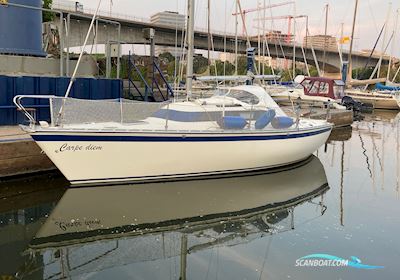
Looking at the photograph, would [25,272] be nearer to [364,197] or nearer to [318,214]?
[318,214]

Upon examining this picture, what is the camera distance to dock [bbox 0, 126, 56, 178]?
386 inches

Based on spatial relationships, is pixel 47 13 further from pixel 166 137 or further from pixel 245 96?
pixel 166 137

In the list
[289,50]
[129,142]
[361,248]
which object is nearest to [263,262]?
[361,248]

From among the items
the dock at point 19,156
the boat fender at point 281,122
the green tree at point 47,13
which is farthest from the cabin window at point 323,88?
the dock at point 19,156

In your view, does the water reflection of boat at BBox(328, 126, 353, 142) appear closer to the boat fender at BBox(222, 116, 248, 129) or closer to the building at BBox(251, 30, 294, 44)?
the boat fender at BBox(222, 116, 248, 129)

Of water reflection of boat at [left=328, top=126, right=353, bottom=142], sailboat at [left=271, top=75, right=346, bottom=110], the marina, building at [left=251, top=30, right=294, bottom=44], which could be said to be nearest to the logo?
the marina

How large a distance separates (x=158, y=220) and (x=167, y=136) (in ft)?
7.89

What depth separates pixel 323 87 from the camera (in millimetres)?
29172

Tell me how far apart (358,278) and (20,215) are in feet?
21.4

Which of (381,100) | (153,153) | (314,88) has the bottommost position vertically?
(153,153)

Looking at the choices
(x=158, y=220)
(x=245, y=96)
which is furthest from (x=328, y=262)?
(x=245, y=96)

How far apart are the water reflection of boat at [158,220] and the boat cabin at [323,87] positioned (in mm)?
18905

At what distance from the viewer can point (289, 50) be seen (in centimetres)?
6288

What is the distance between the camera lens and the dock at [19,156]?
386 inches
